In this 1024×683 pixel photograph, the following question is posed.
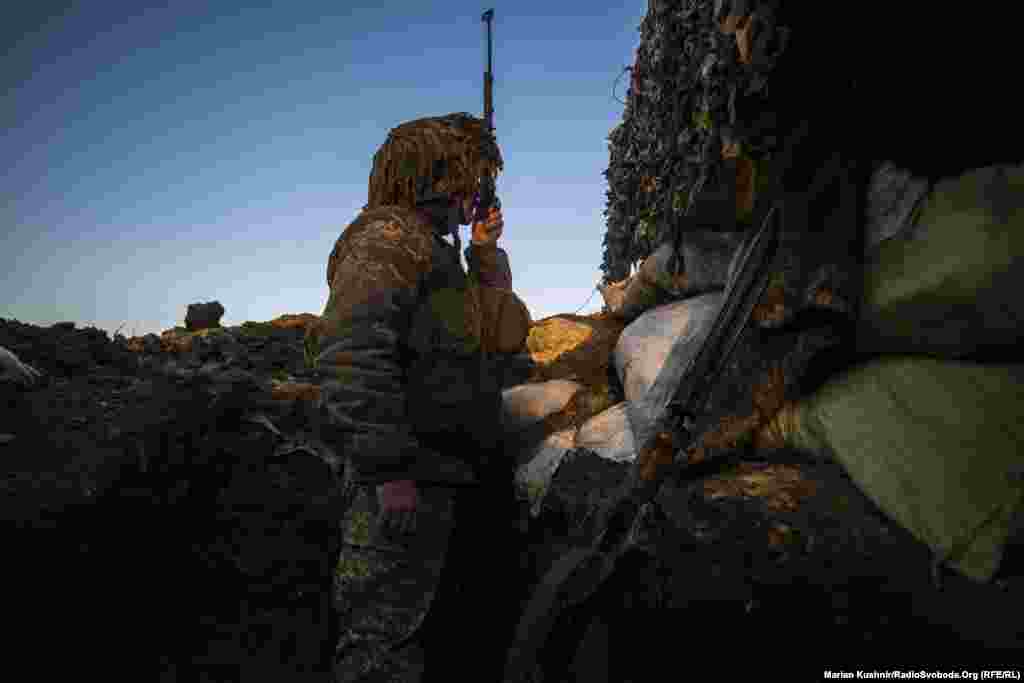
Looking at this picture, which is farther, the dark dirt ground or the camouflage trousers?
the camouflage trousers

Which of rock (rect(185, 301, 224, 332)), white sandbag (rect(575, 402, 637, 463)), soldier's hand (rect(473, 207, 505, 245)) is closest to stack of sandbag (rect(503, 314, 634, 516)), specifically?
white sandbag (rect(575, 402, 637, 463))

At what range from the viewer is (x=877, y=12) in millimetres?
1161

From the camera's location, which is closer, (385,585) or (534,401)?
(385,585)

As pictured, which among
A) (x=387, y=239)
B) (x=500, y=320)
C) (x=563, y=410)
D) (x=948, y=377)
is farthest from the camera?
(x=563, y=410)

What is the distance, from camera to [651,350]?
237cm

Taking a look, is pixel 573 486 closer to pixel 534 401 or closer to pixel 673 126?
pixel 534 401

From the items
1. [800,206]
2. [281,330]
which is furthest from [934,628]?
[281,330]

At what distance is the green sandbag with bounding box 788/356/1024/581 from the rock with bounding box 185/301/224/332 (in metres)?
5.98

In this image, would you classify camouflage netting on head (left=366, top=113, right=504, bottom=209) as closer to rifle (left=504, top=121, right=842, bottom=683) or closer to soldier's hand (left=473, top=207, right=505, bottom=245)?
soldier's hand (left=473, top=207, right=505, bottom=245)

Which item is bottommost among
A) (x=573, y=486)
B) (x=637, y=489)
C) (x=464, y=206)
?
(x=573, y=486)

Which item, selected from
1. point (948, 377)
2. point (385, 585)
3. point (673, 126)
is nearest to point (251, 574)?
point (385, 585)

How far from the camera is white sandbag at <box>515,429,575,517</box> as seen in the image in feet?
7.52

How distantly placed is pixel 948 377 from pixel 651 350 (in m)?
1.27

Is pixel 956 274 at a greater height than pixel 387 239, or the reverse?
pixel 387 239
